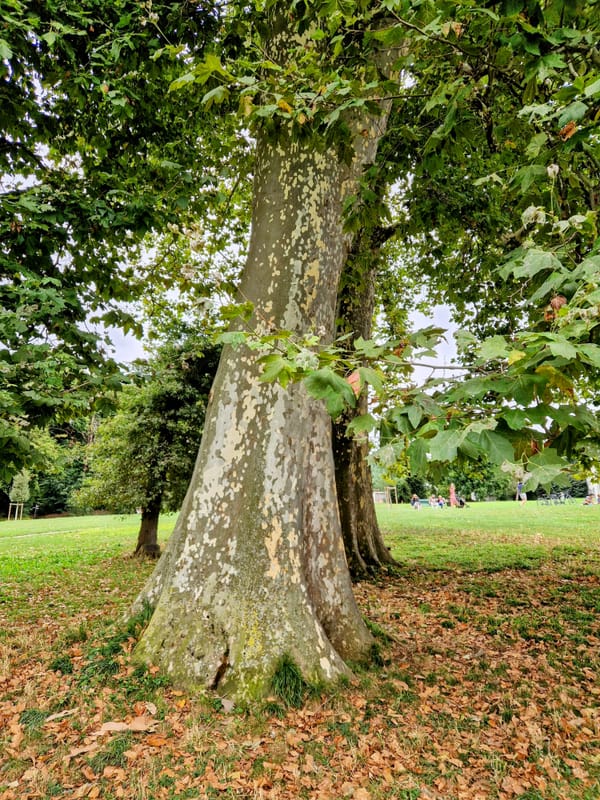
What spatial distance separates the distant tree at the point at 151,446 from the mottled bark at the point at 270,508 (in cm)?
632

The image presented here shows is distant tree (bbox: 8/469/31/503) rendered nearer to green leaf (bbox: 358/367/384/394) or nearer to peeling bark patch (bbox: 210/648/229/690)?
peeling bark patch (bbox: 210/648/229/690)

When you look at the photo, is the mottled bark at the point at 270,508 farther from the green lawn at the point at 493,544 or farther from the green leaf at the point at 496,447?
the green lawn at the point at 493,544

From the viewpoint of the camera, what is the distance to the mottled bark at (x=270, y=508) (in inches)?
141

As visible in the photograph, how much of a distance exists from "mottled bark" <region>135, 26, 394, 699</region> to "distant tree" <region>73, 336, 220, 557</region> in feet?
20.7

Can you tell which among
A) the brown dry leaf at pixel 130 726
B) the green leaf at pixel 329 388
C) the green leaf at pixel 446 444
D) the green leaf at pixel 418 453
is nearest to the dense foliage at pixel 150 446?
the brown dry leaf at pixel 130 726

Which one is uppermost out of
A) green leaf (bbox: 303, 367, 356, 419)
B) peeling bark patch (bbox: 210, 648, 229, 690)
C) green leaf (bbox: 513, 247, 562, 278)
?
green leaf (bbox: 513, 247, 562, 278)

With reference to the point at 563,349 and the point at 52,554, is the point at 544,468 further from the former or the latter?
the point at 52,554

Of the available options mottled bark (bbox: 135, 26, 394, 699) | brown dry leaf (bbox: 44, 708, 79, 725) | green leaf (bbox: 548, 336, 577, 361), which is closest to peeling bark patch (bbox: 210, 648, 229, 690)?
mottled bark (bbox: 135, 26, 394, 699)

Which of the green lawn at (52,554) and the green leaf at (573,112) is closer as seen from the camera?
the green leaf at (573,112)

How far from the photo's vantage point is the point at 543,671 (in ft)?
14.0

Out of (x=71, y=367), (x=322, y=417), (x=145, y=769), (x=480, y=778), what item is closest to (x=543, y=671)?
(x=480, y=778)

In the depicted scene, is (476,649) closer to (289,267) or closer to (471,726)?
(471,726)

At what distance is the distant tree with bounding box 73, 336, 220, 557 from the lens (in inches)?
410

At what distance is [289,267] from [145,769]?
387 cm
